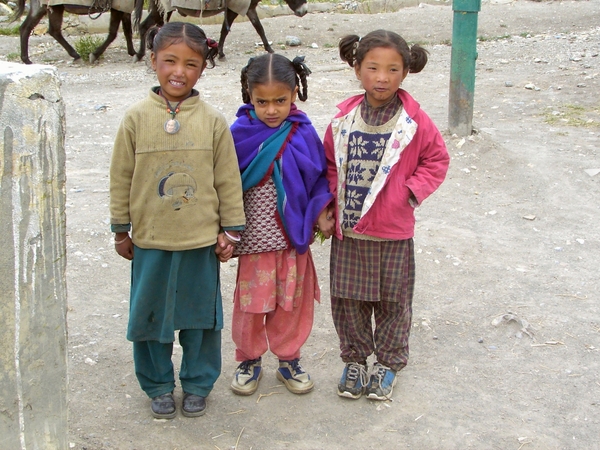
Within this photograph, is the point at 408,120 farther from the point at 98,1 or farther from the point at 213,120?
the point at 98,1

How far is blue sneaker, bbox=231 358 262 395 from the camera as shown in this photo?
9.27 feet

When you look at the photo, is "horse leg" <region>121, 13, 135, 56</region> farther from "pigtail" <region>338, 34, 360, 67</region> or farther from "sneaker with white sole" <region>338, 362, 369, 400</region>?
"sneaker with white sole" <region>338, 362, 369, 400</region>

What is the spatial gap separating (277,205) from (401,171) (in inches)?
17.5

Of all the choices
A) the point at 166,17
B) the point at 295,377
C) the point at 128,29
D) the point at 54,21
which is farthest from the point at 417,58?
the point at 128,29

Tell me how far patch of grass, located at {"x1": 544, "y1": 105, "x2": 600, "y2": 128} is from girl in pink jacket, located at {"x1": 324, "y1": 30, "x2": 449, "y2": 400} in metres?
3.90

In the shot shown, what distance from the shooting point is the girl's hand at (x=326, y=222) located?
2652 millimetres

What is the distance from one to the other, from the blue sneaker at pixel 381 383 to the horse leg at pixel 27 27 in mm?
7490

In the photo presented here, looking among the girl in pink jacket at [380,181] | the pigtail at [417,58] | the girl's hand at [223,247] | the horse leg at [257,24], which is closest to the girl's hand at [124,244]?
the girl's hand at [223,247]

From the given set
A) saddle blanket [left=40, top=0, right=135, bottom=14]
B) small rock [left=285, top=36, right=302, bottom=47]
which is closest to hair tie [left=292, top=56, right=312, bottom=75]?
saddle blanket [left=40, top=0, right=135, bottom=14]

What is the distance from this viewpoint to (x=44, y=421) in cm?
192

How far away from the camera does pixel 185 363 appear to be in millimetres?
2676

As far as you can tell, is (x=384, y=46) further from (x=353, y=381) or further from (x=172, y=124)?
(x=353, y=381)

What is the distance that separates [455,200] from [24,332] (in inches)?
132

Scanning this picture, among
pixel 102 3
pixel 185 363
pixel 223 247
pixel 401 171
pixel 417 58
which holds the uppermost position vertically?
pixel 102 3
